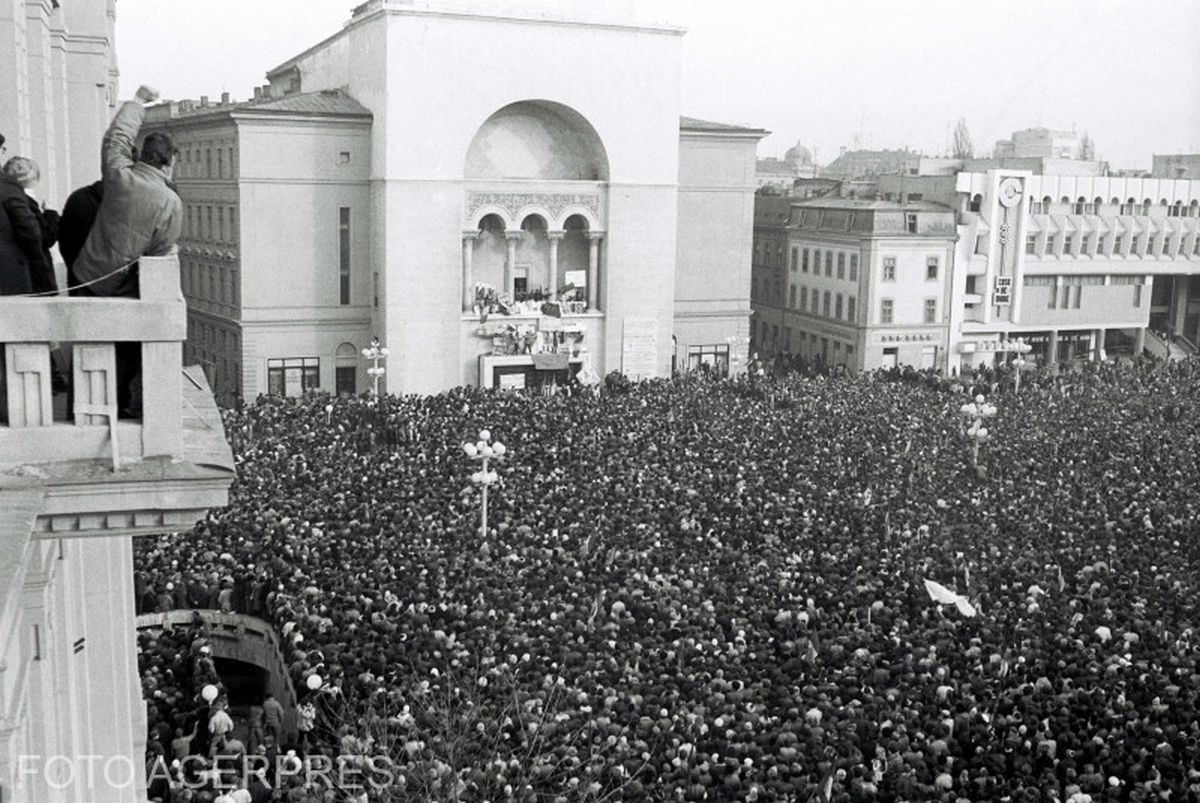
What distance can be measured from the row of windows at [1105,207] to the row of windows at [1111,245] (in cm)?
96

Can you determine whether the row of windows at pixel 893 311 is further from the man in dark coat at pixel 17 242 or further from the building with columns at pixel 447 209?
the man in dark coat at pixel 17 242

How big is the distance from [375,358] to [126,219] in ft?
109

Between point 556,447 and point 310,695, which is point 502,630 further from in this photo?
point 556,447

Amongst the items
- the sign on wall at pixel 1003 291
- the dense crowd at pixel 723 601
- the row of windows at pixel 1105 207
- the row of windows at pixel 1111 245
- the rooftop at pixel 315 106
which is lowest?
the dense crowd at pixel 723 601

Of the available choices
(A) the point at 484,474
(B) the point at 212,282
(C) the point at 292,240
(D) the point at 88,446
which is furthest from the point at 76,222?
(B) the point at 212,282

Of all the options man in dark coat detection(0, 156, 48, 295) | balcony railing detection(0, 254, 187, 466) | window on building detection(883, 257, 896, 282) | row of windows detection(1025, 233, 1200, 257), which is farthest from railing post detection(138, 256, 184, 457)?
row of windows detection(1025, 233, 1200, 257)

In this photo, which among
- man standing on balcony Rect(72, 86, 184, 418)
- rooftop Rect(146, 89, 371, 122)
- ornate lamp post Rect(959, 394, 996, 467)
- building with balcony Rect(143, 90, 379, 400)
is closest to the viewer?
man standing on balcony Rect(72, 86, 184, 418)

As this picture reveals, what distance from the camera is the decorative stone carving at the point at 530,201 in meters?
39.4

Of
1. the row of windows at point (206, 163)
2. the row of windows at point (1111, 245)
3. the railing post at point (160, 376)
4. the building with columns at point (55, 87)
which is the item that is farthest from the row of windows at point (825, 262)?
the railing post at point (160, 376)

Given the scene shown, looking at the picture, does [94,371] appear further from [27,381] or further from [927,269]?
[927,269]

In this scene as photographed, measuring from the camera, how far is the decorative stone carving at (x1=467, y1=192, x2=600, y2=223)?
129ft

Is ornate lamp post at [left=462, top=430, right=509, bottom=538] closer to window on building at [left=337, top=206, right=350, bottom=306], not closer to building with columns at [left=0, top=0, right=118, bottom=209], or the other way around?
building with columns at [left=0, top=0, right=118, bottom=209]

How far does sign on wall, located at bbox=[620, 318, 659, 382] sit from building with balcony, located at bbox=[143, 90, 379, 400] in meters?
8.38

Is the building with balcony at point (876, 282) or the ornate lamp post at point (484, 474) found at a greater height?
the building with balcony at point (876, 282)
